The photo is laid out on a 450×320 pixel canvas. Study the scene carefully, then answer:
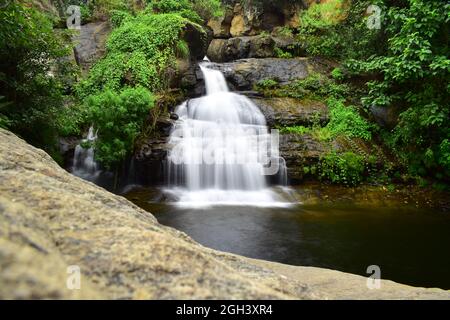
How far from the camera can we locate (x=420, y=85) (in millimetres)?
10906

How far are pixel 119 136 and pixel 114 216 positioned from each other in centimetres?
814

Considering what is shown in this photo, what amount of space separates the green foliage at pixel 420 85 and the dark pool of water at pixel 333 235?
222 centimetres

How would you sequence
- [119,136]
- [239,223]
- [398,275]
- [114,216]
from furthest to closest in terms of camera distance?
[119,136] < [239,223] < [398,275] < [114,216]

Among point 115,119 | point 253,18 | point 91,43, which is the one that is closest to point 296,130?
point 115,119

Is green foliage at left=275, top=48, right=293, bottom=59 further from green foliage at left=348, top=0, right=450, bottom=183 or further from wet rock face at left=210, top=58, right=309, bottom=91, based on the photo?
green foliage at left=348, top=0, right=450, bottom=183

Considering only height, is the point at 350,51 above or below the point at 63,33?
above

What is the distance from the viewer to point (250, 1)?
21.0 meters

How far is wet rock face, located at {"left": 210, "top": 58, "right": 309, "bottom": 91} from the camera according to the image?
50.5 feet

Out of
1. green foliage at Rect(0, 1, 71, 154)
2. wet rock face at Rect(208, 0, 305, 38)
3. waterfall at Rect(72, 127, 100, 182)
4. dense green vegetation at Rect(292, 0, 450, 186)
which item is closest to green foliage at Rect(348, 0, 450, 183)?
dense green vegetation at Rect(292, 0, 450, 186)

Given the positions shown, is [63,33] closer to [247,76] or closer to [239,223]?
[239,223]

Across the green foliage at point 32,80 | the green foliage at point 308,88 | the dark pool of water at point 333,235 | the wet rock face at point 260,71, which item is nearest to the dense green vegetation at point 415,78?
the green foliage at point 308,88

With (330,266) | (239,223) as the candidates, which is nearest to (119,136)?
(239,223)

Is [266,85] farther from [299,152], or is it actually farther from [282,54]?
[299,152]

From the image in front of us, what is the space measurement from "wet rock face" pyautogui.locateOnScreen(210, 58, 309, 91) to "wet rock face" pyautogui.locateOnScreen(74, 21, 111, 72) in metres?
5.13
